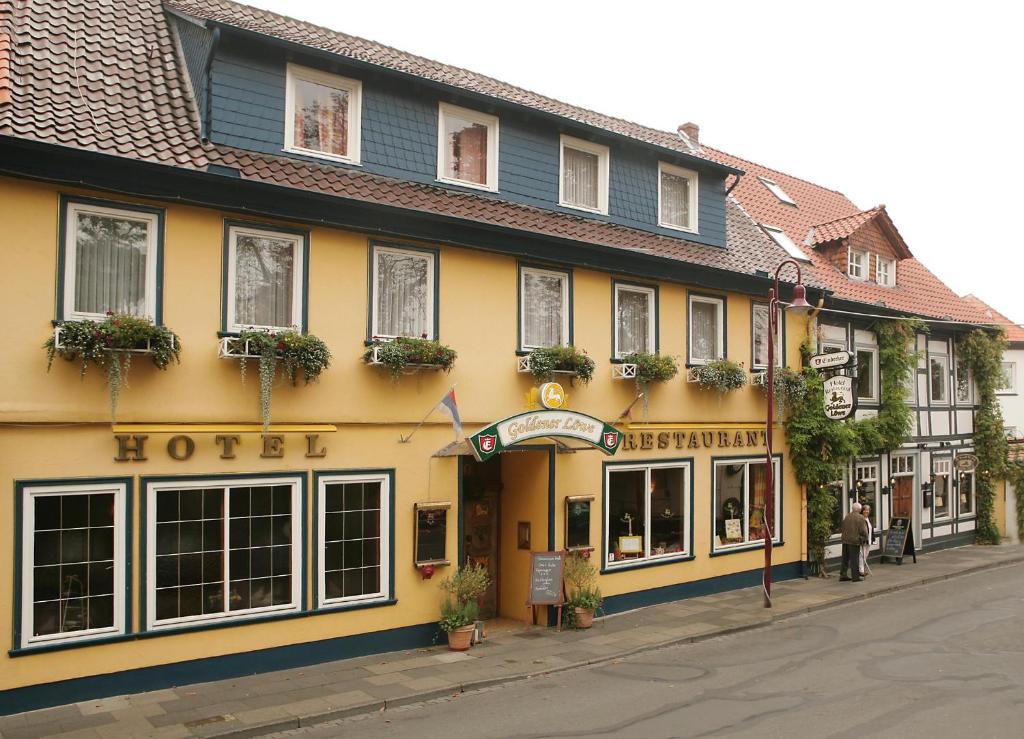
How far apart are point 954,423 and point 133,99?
23405 mm

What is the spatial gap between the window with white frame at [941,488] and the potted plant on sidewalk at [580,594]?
1447 cm

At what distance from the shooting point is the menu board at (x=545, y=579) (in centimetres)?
1471

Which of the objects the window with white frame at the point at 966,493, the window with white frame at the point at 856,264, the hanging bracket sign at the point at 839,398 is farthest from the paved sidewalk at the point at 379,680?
the window with white frame at the point at 966,493

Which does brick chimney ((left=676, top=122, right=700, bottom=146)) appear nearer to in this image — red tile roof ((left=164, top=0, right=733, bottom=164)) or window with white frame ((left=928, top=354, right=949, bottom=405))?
red tile roof ((left=164, top=0, right=733, bottom=164))

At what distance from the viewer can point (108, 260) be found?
1120cm

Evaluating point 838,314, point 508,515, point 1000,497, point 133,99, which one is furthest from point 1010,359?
point 133,99

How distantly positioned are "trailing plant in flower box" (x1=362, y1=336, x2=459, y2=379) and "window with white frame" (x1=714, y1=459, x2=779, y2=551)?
7.65 metres

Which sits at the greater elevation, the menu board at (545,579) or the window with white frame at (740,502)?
the window with white frame at (740,502)

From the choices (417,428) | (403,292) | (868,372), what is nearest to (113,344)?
(403,292)

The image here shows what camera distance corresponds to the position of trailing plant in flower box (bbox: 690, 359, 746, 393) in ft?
58.2

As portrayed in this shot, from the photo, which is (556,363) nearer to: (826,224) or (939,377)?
(826,224)

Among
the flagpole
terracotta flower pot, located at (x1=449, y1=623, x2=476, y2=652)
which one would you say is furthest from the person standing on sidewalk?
the flagpole

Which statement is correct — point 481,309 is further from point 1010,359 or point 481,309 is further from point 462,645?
point 1010,359

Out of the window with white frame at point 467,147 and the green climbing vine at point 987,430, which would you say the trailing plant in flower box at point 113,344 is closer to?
the window with white frame at point 467,147
